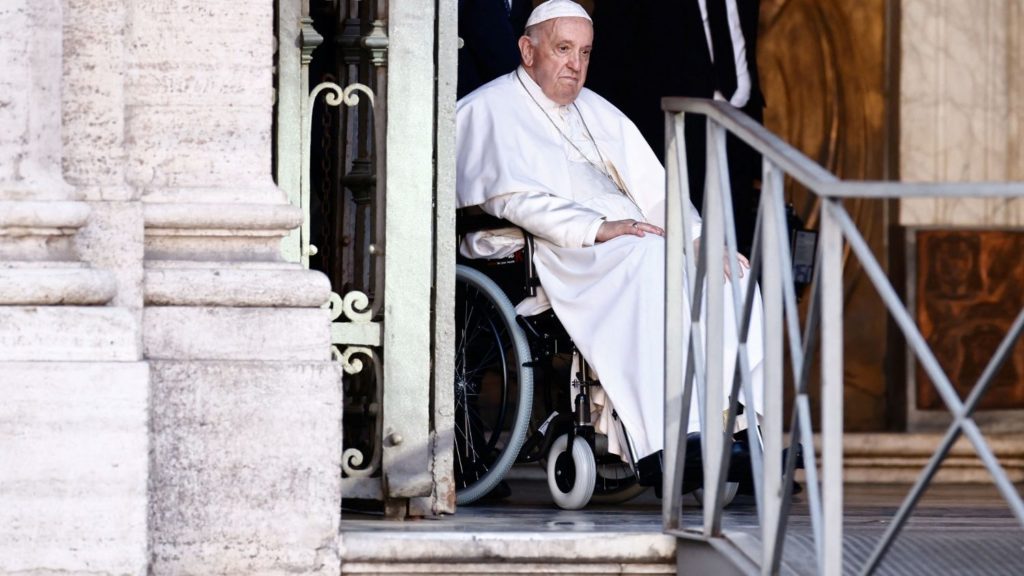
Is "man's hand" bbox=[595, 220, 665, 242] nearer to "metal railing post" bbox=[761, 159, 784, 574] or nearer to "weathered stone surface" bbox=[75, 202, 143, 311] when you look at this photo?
"weathered stone surface" bbox=[75, 202, 143, 311]

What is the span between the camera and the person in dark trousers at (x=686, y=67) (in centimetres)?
775

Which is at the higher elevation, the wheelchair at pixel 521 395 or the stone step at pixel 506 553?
the wheelchair at pixel 521 395

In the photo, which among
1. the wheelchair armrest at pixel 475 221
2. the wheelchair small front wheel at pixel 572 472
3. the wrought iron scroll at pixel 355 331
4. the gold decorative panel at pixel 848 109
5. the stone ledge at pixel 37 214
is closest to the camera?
the stone ledge at pixel 37 214

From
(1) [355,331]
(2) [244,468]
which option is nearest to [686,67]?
(1) [355,331]

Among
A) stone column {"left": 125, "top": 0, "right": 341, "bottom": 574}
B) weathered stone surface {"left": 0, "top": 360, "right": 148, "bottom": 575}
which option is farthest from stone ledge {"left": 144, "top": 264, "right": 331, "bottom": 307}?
weathered stone surface {"left": 0, "top": 360, "right": 148, "bottom": 575}

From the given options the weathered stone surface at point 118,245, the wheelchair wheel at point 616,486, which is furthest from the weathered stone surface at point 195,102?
the wheelchair wheel at point 616,486

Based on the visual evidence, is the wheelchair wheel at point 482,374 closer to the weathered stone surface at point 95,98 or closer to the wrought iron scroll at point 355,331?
the wrought iron scroll at point 355,331

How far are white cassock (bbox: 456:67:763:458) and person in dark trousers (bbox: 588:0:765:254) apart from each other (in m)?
0.92

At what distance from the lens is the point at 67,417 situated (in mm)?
4723

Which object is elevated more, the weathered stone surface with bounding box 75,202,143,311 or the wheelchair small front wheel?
the weathered stone surface with bounding box 75,202,143,311

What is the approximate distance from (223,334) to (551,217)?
1.49m

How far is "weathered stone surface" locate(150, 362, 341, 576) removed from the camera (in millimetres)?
4867

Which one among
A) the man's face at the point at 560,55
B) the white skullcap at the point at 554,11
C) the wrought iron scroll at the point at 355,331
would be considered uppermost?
the white skullcap at the point at 554,11

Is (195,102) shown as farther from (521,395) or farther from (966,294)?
(966,294)
